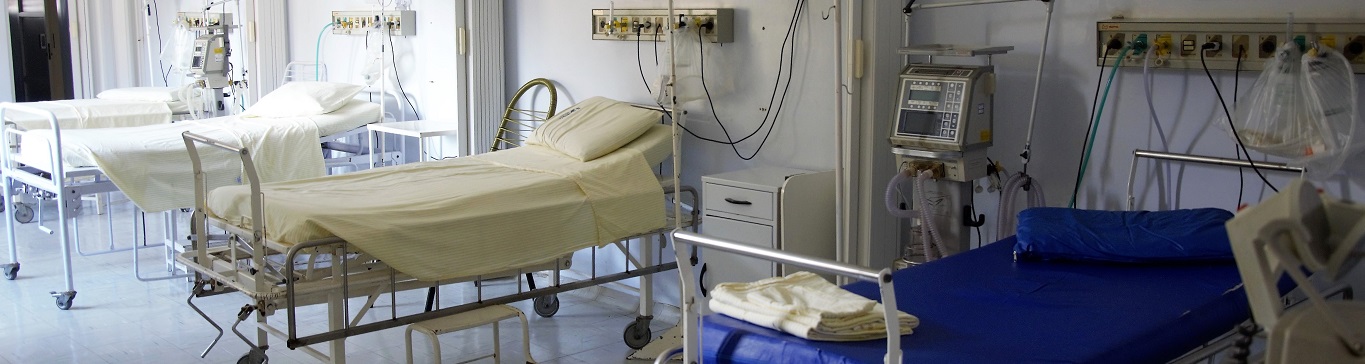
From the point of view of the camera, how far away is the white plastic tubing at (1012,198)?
4324 millimetres

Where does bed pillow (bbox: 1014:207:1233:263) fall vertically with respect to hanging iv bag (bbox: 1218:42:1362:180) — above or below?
below

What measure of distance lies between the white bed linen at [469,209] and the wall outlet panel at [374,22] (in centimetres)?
202

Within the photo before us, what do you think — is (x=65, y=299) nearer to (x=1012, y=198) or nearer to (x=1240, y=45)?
(x=1012, y=198)

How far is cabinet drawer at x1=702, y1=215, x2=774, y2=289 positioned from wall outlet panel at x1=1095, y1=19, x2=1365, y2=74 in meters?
1.47

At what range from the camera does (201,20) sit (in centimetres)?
827

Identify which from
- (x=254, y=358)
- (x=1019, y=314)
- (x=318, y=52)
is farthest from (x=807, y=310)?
(x=318, y=52)

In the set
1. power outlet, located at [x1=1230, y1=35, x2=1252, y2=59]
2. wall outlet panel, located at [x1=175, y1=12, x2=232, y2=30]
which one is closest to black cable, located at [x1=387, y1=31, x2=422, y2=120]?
wall outlet panel, located at [x1=175, y1=12, x2=232, y2=30]

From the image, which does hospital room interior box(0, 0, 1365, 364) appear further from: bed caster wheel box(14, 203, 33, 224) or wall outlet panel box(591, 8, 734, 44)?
bed caster wheel box(14, 203, 33, 224)

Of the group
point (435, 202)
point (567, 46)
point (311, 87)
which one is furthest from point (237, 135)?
point (435, 202)

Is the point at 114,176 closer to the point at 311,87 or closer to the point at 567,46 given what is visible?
the point at 311,87

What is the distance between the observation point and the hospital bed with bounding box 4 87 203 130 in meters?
7.22

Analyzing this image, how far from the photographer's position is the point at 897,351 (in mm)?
2387

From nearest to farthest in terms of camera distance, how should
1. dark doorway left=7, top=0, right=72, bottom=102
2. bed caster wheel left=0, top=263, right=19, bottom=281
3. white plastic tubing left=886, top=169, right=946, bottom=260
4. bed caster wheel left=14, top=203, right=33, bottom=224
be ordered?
white plastic tubing left=886, top=169, right=946, bottom=260, bed caster wheel left=0, top=263, right=19, bottom=281, bed caster wheel left=14, top=203, right=33, bottom=224, dark doorway left=7, top=0, right=72, bottom=102

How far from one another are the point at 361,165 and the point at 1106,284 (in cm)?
519
